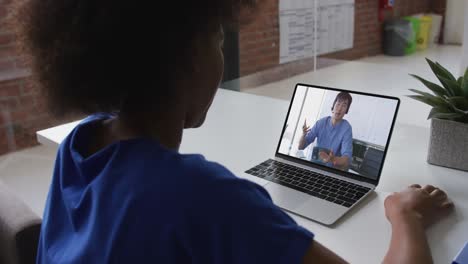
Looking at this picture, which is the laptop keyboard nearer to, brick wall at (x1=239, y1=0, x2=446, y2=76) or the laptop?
the laptop

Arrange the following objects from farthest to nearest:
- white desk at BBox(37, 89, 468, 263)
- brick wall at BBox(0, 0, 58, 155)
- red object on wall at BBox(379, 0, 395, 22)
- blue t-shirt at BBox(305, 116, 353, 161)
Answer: red object on wall at BBox(379, 0, 395, 22), brick wall at BBox(0, 0, 58, 155), blue t-shirt at BBox(305, 116, 353, 161), white desk at BBox(37, 89, 468, 263)

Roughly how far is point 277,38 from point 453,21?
4.71 feet

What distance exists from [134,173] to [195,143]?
34.0 inches

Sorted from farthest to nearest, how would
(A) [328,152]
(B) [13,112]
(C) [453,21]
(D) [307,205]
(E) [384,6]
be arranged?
(E) [384,6], (B) [13,112], (C) [453,21], (A) [328,152], (D) [307,205]

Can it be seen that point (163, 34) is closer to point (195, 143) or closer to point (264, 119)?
point (195, 143)

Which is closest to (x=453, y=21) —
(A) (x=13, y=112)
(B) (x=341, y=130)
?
(B) (x=341, y=130)

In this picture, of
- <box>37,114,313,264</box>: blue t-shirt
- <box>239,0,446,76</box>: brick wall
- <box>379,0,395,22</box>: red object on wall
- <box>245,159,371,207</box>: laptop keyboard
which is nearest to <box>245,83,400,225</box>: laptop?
<box>245,159,371,207</box>: laptop keyboard

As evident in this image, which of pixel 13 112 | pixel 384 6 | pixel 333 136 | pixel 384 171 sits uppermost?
pixel 384 6

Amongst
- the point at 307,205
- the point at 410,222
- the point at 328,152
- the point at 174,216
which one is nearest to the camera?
the point at 174,216

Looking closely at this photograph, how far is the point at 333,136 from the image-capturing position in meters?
1.17

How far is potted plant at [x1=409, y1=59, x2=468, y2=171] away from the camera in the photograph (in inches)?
45.6

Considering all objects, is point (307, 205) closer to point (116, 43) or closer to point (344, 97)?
point (344, 97)

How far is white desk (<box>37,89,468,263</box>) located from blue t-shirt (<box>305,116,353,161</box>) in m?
0.12

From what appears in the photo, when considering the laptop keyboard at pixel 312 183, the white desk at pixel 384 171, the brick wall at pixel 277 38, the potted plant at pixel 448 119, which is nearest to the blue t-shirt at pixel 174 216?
the white desk at pixel 384 171
